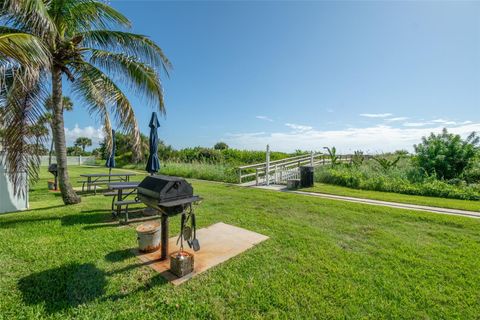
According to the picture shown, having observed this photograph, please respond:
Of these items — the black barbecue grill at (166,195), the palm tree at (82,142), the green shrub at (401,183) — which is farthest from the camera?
the palm tree at (82,142)

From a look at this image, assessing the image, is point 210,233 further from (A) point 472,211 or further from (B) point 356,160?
(B) point 356,160

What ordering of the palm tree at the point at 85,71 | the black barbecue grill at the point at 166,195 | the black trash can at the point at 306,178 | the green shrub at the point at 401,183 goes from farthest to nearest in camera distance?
1. the black trash can at the point at 306,178
2. the green shrub at the point at 401,183
3. the palm tree at the point at 85,71
4. the black barbecue grill at the point at 166,195

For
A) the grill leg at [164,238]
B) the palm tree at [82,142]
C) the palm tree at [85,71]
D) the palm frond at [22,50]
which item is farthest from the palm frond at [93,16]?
the palm tree at [82,142]

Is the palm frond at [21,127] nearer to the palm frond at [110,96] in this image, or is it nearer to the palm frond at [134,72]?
the palm frond at [110,96]

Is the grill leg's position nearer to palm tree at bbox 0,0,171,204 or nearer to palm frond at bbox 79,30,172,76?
palm tree at bbox 0,0,171,204

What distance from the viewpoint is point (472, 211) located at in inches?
247

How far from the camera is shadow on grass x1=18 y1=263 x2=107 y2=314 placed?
2.56 metres

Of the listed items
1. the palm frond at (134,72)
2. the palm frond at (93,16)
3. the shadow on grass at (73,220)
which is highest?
the palm frond at (93,16)

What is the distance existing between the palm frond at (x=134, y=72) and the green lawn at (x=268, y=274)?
140 inches

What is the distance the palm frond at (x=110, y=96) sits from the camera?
6.16 meters

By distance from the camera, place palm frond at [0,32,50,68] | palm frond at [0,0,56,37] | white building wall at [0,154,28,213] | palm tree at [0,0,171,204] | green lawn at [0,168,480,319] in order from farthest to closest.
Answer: white building wall at [0,154,28,213]
palm tree at [0,0,171,204]
palm frond at [0,0,56,37]
palm frond at [0,32,50,68]
green lawn at [0,168,480,319]

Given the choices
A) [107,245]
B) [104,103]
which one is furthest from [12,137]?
[107,245]

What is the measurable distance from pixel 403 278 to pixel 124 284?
373 centimetres

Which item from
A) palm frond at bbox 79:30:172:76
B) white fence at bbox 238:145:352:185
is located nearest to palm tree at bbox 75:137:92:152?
white fence at bbox 238:145:352:185
